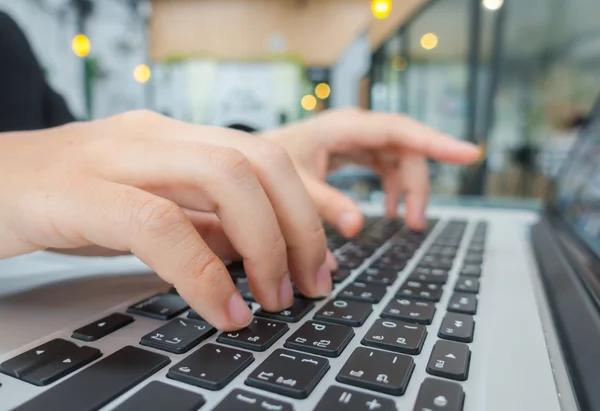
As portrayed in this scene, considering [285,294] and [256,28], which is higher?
[256,28]

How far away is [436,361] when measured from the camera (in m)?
0.24

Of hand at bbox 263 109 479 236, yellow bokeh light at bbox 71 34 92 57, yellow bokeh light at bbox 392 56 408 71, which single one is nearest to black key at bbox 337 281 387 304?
hand at bbox 263 109 479 236

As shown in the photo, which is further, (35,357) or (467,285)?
(467,285)

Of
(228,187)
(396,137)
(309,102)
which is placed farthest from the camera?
(309,102)

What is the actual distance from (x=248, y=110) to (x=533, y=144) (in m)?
3.71

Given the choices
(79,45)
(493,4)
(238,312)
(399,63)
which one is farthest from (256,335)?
(399,63)

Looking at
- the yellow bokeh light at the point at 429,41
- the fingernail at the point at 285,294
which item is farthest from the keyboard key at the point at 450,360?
the yellow bokeh light at the point at 429,41

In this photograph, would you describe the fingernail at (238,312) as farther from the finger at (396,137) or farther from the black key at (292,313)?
the finger at (396,137)

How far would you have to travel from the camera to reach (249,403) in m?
0.19

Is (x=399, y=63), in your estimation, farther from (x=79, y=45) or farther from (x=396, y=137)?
(x=396, y=137)

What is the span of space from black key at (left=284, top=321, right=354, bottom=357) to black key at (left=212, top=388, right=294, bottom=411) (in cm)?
6

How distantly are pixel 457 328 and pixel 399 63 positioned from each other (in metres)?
4.44

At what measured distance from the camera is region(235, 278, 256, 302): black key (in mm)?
354

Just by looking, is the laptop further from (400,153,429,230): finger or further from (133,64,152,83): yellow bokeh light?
(133,64,152,83): yellow bokeh light
